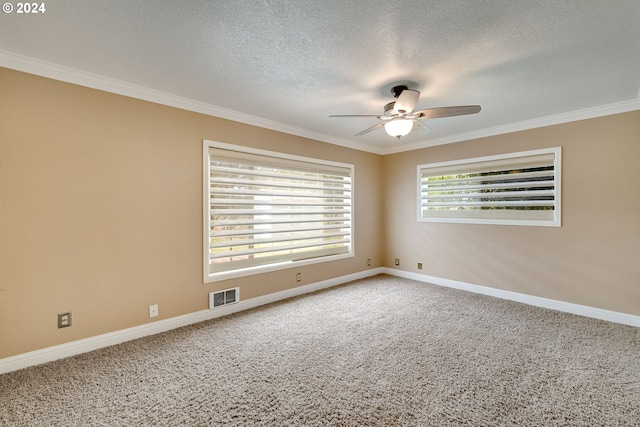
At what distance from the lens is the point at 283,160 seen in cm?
394

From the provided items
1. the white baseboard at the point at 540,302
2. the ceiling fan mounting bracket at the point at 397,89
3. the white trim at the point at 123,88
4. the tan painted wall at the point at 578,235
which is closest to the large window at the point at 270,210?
the white trim at the point at 123,88

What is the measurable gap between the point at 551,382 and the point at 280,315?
2.55m

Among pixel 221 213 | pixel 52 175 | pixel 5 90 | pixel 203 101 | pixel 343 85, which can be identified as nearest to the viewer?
pixel 5 90

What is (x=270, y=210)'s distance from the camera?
3.79 m

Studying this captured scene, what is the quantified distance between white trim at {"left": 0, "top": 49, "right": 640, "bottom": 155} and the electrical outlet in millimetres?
2015

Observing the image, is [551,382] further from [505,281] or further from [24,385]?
[24,385]

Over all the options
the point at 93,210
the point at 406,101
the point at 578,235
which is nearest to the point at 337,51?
the point at 406,101

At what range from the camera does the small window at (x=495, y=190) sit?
360 centimetres

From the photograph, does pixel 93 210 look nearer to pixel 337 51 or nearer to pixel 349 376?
pixel 337 51

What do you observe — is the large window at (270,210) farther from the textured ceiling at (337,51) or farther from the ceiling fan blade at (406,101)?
the ceiling fan blade at (406,101)

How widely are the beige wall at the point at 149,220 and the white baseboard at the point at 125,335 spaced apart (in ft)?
0.21

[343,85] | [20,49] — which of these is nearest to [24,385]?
[20,49]

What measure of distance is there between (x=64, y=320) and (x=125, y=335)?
501 millimetres

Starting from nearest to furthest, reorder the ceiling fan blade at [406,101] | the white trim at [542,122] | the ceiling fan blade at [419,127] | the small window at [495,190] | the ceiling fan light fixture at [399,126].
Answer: the ceiling fan blade at [406,101] → the ceiling fan light fixture at [399,126] → the ceiling fan blade at [419,127] → the white trim at [542,122] → the small window at [495,190]
